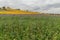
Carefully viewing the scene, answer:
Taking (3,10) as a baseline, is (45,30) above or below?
above

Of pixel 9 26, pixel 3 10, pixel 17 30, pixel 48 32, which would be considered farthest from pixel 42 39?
pixel 3 10

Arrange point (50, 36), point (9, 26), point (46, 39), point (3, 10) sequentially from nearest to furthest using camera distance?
point (46, 39) → point (50, 36) → point (9, 26) → point (3, 10)

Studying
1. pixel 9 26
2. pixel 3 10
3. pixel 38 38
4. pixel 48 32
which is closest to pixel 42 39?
pixel 38 38

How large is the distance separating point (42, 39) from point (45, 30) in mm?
2245

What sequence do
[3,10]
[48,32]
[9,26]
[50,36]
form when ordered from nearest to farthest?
1. [50,36]
2. [48,32]
3. [9,26]
4. [3,10]

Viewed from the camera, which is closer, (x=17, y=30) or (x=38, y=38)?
(x=38, y=38)

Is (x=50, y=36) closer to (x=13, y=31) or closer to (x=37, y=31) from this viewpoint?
(x=37, y=31)

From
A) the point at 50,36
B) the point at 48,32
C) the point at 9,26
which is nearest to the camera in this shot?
the point at 50,36

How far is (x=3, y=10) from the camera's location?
4366cm

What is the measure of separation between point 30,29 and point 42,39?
1916 mm

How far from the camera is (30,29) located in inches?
584

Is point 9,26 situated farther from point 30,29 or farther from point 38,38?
point 38,38

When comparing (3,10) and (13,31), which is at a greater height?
(13,31)

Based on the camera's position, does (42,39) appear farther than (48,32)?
No
